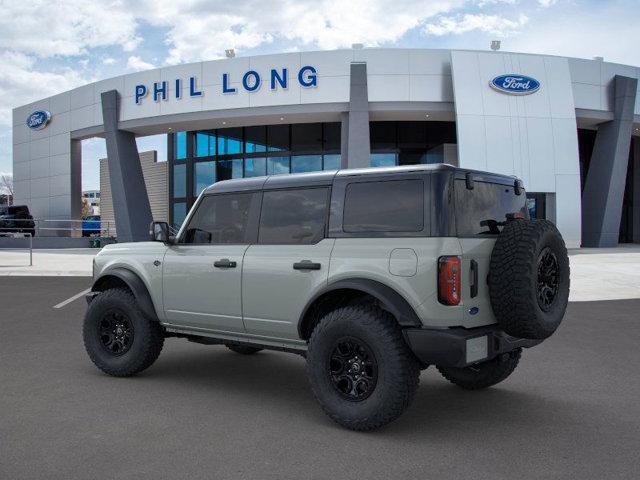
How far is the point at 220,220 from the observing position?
5410mm

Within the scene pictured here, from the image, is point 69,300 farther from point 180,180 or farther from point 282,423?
point 180,180

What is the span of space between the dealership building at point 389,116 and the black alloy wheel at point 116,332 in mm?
20936

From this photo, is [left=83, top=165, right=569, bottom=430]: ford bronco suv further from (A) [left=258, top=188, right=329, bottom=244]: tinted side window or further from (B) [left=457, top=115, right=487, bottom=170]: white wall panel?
(B) [left=457, top=115, right=487, bottom=170]: white wall panel

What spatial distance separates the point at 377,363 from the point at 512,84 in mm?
24783

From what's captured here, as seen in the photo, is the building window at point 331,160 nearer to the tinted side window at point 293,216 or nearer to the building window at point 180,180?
the building window at point 180,180

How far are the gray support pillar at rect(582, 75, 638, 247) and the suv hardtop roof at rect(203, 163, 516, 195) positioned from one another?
88.7ft

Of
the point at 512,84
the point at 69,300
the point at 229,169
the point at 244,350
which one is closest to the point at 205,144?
the point at 229,169

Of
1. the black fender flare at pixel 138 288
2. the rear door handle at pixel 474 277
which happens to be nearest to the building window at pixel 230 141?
the black fender flare at pixel 138 288

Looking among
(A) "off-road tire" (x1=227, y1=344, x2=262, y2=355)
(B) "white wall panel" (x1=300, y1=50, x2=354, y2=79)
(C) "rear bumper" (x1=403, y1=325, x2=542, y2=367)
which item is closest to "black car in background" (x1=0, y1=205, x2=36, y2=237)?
(B) "white wall panel" (x1=300, y1=50, x2=354, y2=79)

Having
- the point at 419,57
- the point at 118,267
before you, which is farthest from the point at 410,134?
the point at 118,267

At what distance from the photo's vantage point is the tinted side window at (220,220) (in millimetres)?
5254

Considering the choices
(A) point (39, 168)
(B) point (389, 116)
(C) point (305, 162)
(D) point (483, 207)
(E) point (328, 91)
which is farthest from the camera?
(A) point (39, 168)

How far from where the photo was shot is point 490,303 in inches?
167

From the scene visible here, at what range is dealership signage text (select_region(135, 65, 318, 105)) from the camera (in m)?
26.3
